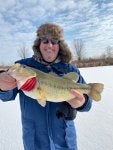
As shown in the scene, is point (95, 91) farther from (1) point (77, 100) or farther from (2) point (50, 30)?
(2) point (50, 30)

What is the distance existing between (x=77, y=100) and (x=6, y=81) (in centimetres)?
68

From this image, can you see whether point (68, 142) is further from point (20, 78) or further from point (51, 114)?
point (20, 78)

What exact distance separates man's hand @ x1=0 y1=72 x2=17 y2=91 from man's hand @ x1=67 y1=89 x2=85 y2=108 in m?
0.52

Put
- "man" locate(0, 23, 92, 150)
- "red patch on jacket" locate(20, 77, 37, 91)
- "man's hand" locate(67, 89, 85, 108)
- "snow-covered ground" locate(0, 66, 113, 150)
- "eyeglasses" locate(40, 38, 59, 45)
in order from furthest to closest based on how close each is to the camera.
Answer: "snow-covered ground" locate(0, 66, 113, 150), "eyeglasses" locate(40, 38, 59, 45), "man" locate(0, 23, 92, 150), "man's hand" locate(67, 89, 85, 108), "red patch on jacket" locate(20, 77, 37, 91)

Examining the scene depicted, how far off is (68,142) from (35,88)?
751 mm

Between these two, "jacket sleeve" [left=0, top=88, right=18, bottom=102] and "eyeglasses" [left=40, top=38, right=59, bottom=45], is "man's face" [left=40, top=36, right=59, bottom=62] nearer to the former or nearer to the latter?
"eyeglasses" [left=40, top=38, right=59, bottom=45]

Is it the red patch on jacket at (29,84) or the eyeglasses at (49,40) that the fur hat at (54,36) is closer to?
the eyeglasses at (49,40)

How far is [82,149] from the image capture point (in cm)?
414

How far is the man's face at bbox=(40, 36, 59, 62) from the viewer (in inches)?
112

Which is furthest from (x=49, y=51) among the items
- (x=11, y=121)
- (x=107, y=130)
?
(x=11, y=121)

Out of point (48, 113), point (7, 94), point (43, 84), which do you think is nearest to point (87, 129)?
point (48, 113)

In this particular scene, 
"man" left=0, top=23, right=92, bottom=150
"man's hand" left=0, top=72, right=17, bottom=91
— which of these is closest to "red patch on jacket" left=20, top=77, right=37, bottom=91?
"man's hand" left=0, top=72, right=17, bottom=91

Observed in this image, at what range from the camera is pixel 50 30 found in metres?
2.94

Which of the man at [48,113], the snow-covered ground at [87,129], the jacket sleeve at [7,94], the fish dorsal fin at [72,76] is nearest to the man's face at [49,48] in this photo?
the man at [48,113]
